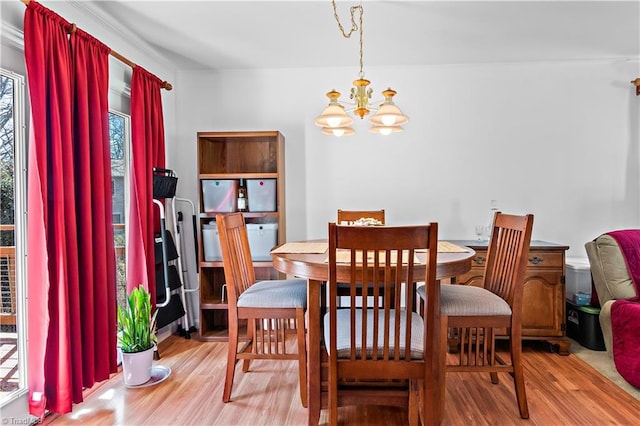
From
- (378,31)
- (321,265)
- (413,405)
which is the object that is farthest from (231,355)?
(378,31)

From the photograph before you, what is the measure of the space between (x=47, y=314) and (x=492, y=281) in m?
2.38

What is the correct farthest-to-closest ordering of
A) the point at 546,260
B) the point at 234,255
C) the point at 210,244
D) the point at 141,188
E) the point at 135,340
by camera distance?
1. the point at 210,244
2. the point at 546,260
3. the point at 141,188
4. the point at 135,340
5. the point at 234,255

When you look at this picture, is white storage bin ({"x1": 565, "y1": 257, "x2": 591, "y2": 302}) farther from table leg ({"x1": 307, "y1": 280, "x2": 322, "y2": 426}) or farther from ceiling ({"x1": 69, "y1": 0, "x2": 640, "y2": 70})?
table leg ({"x1": 307, "y1": 280, "x2": 322, "y2": 426})

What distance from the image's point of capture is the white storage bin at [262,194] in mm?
3145

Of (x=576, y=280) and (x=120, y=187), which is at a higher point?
(x=120, y=187)

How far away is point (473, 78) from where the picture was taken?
3.30 metres

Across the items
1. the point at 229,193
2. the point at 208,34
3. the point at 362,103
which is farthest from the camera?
the point at 229,193

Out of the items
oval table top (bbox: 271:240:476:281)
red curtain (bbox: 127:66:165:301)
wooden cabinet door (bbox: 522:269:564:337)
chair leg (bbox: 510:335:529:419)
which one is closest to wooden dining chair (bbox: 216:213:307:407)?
oval table top (bbox: 271:240:476:281)

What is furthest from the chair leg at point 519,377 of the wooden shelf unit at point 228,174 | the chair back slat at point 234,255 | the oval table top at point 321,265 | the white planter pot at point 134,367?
the white planter pot at point 134,367

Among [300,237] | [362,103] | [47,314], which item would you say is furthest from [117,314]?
[362,103]

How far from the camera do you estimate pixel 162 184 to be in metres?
2.80

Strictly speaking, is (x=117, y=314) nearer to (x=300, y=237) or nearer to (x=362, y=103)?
(x=300, y=237)

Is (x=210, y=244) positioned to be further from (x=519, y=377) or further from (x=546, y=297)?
(x=546, y=297)

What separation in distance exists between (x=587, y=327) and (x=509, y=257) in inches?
55.3
